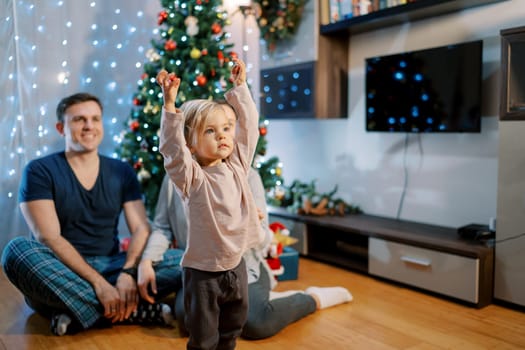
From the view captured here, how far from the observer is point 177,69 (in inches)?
113

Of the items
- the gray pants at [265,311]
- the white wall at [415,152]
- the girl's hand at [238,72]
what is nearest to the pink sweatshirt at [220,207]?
the girl's hand at [238,72]

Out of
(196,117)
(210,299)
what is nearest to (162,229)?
(210,299)

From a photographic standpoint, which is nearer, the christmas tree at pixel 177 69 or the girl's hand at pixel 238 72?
the girl's hand at pixel 238 72

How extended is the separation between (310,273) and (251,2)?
1.99 m

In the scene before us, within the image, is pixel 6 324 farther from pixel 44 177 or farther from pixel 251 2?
pixel 251 2

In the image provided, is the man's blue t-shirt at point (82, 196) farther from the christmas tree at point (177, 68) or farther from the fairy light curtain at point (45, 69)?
the fairy light curtain at point (45, 69)

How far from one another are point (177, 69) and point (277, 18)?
101 cm

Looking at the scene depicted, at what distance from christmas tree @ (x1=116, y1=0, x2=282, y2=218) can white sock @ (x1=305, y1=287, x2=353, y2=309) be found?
3.58ft

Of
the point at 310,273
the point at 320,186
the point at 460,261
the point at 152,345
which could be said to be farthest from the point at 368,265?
the point at 152,345

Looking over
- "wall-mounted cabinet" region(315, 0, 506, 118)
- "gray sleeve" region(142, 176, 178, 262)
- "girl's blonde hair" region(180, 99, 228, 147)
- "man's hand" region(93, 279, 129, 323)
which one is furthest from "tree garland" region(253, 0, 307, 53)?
"girl's blonde hair" region(180, 99, 228, 147)

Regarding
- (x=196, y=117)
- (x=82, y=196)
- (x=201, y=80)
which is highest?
(x=201, y=80)

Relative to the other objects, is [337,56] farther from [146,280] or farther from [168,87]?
[168,87]

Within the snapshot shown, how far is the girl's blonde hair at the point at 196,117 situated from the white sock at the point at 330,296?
1311 mm

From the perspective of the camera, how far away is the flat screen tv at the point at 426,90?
2693 millimetres
